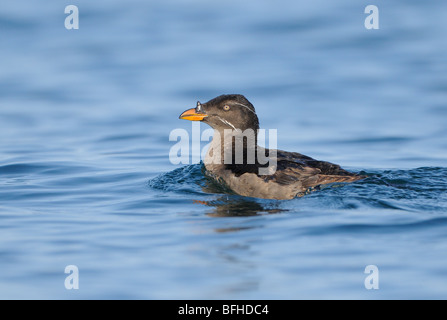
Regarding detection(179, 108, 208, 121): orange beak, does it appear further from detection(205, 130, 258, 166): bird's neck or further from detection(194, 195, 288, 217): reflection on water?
detection(194, 195, 288, 217): reflection on water

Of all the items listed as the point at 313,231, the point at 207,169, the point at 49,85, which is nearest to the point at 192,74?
the point at 49,85

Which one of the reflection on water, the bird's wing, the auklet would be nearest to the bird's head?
the auklet

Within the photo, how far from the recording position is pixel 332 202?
8.66 meters

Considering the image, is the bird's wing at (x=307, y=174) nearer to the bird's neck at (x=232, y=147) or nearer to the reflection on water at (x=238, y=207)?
the reflection on water at (x=238, y=207)

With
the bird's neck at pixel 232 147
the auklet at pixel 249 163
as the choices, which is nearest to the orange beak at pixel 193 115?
the auklet at pixel 249 163

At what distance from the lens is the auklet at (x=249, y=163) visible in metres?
9.05

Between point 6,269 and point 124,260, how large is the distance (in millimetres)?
1072

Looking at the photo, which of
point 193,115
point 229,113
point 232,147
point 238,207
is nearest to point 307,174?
point 238,207

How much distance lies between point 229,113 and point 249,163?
837mm

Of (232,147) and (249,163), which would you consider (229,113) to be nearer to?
(232,147)

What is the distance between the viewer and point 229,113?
32.7ft

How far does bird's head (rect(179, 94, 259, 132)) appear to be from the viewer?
391 inches

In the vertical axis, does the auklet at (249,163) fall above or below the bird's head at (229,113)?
below

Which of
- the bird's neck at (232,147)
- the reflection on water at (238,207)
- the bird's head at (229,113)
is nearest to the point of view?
the reflection on water at (238,207)
